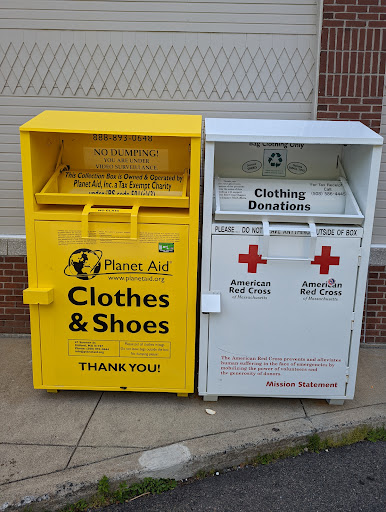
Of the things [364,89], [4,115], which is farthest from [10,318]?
[364,89]

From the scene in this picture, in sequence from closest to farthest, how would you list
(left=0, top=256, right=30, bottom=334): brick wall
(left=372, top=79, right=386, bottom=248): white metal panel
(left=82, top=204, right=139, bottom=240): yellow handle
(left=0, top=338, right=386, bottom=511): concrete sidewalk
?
(left=0, top=338, right=386, bottom=511): concrete sidewalk
(left=82, top=204, right=139, bottom=240): yellow handle
(left=372, top=79, right=386, bottom=248): white metal panel
(left=0, top=256, right=30, bottom=334): brick wall

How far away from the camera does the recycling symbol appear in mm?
3908

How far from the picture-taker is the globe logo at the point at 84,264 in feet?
12.0

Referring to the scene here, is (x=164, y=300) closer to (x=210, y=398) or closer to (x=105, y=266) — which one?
(x=105, y=266)

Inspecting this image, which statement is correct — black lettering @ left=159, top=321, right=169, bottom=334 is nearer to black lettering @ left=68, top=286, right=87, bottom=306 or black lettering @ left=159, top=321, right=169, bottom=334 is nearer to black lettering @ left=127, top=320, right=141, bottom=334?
black lettering @ left=127, top=320, right=141, bottom=334

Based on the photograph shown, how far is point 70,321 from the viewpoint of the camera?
379 centimetres

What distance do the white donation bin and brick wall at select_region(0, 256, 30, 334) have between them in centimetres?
198

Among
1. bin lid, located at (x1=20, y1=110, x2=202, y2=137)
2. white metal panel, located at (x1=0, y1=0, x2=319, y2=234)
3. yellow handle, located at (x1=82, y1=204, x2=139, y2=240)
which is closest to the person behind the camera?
bin lid, located at (x1=20, y1=110, x2=202, y2=137)

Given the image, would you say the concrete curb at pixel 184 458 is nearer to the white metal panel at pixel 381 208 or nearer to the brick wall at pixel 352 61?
the white metal panel at pixel 381 208

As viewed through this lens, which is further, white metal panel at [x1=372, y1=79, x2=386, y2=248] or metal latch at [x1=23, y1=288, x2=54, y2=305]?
white metal panel at [x1=372, y1=79, x2=386, y2=248]

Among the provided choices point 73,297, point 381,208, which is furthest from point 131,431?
point 381,208

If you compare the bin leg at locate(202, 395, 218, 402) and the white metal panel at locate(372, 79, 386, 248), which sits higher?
the white metal panel at locate(372, 79, 386, 248)

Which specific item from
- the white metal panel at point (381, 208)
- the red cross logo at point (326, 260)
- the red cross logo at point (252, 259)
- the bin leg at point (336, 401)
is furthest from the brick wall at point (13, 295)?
the white metal panel at point (381, 208)

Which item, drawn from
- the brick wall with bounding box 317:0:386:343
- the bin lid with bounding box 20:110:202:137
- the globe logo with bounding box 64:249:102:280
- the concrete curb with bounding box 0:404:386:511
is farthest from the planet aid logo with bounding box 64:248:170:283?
the brick wall with bounding box 317:0:386:343
